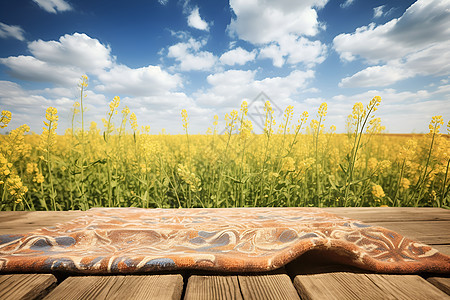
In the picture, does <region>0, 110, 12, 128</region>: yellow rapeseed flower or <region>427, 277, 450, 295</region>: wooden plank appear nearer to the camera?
<region>427, 277, 450, 295</region>: wooden plank

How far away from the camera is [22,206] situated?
2.50 m

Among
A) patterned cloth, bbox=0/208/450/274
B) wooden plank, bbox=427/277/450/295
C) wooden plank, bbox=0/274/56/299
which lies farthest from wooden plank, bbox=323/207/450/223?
wooden plank, bbox=0/274/56/299

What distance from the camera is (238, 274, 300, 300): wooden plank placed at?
0.82 metres

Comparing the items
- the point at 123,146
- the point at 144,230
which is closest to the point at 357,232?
the point at 144,230

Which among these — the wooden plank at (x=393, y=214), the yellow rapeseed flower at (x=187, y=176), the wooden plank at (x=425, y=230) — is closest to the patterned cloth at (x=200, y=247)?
the wooden plank at (x=425, y=230)

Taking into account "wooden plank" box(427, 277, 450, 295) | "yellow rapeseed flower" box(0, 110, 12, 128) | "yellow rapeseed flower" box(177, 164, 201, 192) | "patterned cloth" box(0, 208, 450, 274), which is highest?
"yellow rapeseed flower" box(0, 110, 12, 128)

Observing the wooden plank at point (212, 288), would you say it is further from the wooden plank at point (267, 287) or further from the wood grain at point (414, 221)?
the wood grain at point (414, 221)

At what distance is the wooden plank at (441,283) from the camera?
35.5 inches

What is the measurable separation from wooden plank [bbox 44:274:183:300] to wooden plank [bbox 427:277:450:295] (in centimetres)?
106

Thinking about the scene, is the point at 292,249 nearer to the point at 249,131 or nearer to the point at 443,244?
the point at 443,244

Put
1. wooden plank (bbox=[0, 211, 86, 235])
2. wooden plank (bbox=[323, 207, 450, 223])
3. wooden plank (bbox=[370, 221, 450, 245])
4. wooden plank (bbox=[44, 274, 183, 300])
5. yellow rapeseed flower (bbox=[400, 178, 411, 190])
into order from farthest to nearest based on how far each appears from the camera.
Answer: yellow rapeseed flower (bbox=[400, 178, 411, 190])
wooden plank (bbox=[323, 207, 450, 223])
wooden plank (bbox=[0, 211, 86, 235])
wooden plank (bbox=[370, 221, 450, 245])
wooden plank (bbox=[44, 274, 183, 300])

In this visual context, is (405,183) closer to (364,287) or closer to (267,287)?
(364,287)

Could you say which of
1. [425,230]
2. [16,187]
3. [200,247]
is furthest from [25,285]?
[425,230]

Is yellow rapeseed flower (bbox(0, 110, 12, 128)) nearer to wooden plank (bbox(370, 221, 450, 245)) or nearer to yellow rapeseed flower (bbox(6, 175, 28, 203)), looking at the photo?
yellow rapeseed flower (bbox(6, 175, 28, 203))
